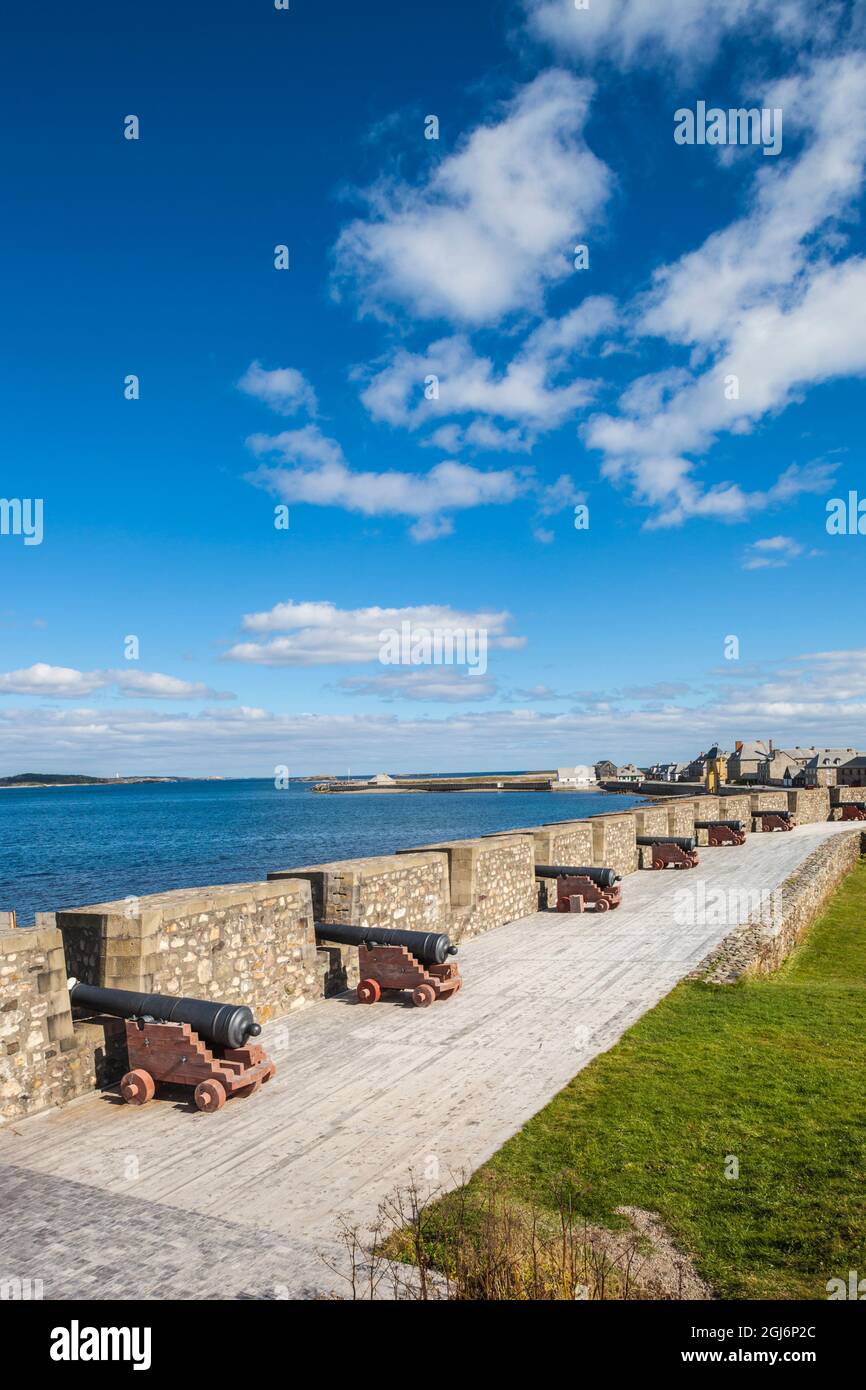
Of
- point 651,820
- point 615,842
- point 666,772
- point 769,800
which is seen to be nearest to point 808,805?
point 769,800

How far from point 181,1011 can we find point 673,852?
18080mm

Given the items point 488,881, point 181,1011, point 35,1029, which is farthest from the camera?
point 488,881

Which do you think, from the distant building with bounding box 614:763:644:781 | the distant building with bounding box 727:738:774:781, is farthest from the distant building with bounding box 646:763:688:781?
the distant building with bounding box 727:738:774:781

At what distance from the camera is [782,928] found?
1471cm

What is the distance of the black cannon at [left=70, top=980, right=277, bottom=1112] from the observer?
6992mm

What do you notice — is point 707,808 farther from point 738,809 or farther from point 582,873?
point 582,873

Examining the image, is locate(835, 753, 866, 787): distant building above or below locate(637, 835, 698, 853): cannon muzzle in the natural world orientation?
A: below

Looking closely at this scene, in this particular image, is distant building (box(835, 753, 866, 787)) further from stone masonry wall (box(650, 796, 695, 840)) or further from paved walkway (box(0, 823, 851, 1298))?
paved walkway (box(0, 823, 851, 1298))

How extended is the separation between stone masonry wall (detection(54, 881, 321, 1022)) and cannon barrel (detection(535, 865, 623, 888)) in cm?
751

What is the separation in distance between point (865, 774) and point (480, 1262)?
77.4 metres

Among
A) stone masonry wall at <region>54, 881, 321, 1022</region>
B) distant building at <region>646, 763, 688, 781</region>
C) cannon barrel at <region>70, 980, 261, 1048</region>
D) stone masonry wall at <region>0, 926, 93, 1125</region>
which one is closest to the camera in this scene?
stone masonry wall at <region>0, 926, 93, 1125</region>

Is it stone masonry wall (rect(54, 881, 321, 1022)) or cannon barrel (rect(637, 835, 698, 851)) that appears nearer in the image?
stone masonry wall (rect(54, 881, 321, 1022))

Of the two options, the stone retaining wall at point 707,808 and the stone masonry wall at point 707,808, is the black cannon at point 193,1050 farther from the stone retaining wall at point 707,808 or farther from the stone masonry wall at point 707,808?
the stone retaining wall at point 707,808

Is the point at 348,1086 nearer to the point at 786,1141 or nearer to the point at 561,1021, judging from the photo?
the point at 561,1021
